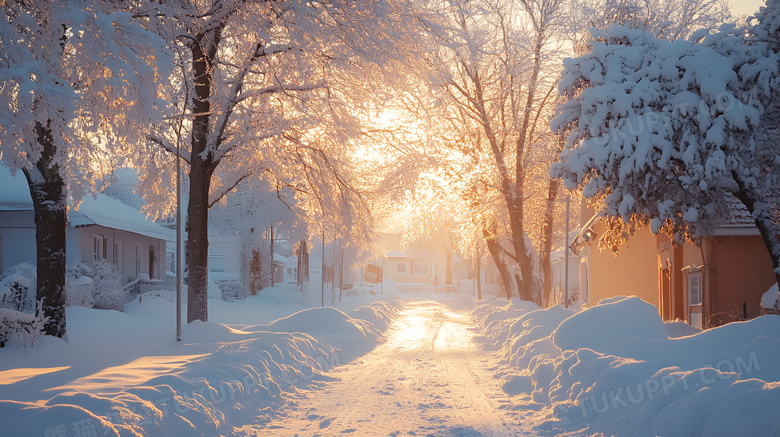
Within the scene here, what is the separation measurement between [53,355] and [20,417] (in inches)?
283

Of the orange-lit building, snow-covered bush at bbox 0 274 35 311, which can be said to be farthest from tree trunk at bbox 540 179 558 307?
snow-covered bush at bbox 0 274 35 311

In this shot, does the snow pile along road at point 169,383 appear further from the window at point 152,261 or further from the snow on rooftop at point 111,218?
the window at point 152,261

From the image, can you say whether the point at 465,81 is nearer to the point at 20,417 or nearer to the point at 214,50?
the point at 214,50

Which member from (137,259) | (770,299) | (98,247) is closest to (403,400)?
(770,299)

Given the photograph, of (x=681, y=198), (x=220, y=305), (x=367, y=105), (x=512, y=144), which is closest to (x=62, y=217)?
(x=367, y=105)

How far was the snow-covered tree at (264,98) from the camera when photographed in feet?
38.4

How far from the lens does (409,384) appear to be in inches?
427

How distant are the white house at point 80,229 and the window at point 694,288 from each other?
68.1 feet

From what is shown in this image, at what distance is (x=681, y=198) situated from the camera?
538 inches

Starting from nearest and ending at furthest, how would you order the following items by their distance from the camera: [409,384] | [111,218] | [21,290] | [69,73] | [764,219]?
[69,73] < [409,384] < [764,219] < [21,290] < [111,218]

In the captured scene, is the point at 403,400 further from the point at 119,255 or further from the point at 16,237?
the point at 119,255

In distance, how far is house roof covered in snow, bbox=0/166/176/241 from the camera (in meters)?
24.9

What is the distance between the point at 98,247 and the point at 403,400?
2458 cm

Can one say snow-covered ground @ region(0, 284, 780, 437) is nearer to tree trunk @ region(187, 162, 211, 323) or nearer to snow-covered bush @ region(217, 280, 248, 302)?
tree trunk @ region(187, 162, 211, 323)
